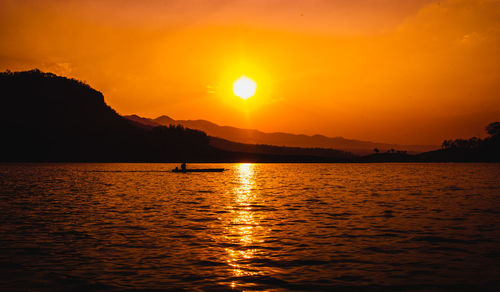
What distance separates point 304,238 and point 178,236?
26.4 ft

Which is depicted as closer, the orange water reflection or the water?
the water

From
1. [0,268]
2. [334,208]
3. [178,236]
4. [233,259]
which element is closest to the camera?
[0,268]

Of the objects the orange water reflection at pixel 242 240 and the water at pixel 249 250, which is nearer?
the water at pixel 249 250

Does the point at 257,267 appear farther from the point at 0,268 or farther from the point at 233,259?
the point at 0,268

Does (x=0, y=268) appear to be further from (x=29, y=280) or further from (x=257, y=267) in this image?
(x=257, y=267)

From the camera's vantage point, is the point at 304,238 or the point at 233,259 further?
the point at 304,238

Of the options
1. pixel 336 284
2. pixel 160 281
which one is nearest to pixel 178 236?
pixel 160 281

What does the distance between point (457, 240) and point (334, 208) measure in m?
19.1

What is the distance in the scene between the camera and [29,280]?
1798 centimetres

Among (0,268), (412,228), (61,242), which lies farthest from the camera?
(412,228)

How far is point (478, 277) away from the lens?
1855 cm

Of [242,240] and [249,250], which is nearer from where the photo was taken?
[249,250]

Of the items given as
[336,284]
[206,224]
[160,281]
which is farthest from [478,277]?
[206,224]

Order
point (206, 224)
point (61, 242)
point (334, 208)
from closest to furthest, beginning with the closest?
1. point (61, 242)
2. point (206, 224)
3. point (334, 208)
